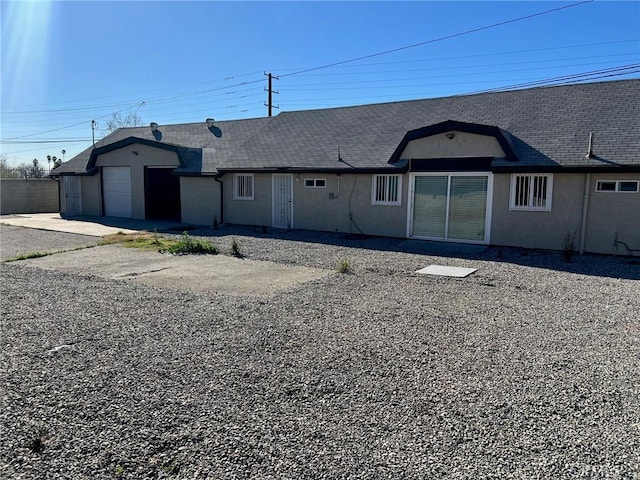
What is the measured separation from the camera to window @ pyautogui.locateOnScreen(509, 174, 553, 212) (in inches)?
474

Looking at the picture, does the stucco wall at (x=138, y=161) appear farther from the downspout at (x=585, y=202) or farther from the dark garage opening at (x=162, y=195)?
the downspout at (x=585, y=202)

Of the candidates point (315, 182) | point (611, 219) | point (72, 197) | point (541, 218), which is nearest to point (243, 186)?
point (315, 182)

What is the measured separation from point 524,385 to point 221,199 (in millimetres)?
15926

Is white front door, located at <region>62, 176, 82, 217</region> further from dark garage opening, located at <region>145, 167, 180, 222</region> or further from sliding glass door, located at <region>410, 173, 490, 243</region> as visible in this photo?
sliding glass door, located at <region>410, 173, 490, 243</region>

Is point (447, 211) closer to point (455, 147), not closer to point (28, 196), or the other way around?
point (455, 147)

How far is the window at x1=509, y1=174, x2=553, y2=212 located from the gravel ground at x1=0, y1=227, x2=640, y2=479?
5.21m

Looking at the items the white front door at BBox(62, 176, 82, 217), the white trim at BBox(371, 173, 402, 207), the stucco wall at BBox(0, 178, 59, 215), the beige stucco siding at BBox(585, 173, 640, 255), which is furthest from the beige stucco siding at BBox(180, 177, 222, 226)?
the beige stucco siding at BBox(585, 173, 640, 255)

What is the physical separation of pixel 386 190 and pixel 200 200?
28.1 feet

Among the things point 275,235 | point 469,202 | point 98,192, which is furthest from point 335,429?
point 98,192

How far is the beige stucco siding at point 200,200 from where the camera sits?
1859 cm

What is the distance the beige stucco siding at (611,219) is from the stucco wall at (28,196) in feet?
91.4

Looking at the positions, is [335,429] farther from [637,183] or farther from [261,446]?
[637,183]

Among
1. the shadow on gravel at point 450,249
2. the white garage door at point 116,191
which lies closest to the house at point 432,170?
the white garage door at point 116,191

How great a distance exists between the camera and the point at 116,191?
2197 cm
